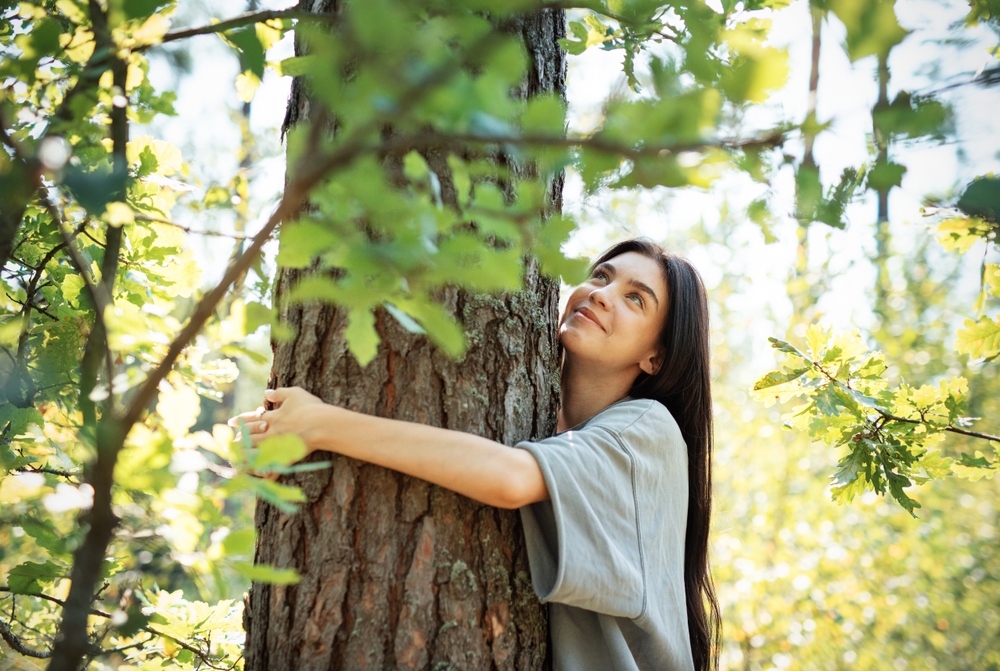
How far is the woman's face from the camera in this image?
175 cm

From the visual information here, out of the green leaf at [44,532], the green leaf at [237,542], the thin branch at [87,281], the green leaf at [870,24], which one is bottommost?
the green leaf at [44,532]

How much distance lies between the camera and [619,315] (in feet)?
6.02

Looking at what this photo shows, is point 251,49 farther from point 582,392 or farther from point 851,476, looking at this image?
point 851,476

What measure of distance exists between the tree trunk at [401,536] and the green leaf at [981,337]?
1197 mm

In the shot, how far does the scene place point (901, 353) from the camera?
7648mm

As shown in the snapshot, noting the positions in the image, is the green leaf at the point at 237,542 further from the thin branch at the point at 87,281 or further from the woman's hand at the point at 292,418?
the woman's hand at the point at 292,418

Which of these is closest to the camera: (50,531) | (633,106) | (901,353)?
(633,106)

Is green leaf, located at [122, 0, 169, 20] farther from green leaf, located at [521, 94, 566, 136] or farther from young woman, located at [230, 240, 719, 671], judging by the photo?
young woman, located at [230, 240, 719, 671]

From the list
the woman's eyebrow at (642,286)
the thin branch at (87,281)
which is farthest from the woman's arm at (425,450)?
the woman's eyebrow at (642,286)

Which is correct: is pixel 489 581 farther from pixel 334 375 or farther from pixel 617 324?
pixel 617 324

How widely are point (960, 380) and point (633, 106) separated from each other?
1638 mm

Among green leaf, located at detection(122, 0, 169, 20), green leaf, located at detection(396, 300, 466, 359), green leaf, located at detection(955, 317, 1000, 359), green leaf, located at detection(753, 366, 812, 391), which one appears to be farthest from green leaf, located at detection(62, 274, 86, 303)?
green leaf, located at detection(955, 317, 1000, 359)

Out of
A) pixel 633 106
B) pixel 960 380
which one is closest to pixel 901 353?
pixel 960 380

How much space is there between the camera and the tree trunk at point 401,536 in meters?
1.15
